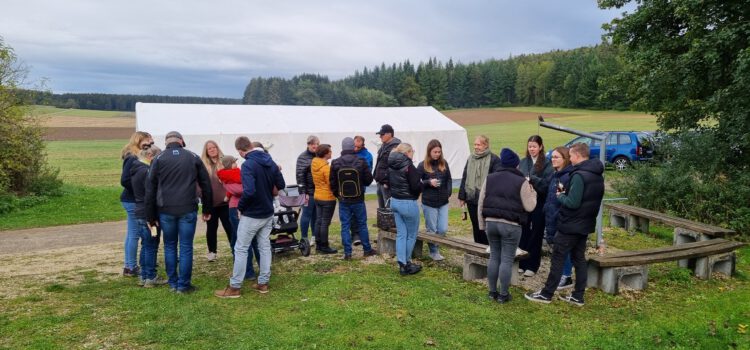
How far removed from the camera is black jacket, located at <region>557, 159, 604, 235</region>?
4438 mm

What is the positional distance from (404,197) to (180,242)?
244cm

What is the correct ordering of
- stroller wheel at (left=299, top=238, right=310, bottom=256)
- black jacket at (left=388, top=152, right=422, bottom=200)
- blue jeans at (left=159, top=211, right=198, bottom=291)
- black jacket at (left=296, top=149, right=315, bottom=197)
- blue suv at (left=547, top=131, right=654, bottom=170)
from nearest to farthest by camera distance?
blue jeans at (left=159, top=211, right=198, bottom=291) < black jacket at (left=388, top=152, right=422, bottom=200) < stroller wheel at (left=299, top=238, right=310, bottom=256) < black jacket at (left=296, top=149, right=315, bottom=197) < blue suv at (left=547, top=131, right=654, bottom=170)

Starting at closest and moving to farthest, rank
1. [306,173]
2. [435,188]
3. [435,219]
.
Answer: [435,188] → [435,219] → [306,173]

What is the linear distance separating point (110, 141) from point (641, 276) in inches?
1719

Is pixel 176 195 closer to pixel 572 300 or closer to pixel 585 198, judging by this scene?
pixel 585 198

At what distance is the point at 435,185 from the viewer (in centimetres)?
571

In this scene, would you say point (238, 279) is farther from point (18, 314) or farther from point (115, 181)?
point (115, 181)

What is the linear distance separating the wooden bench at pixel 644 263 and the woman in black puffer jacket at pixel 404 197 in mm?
1991

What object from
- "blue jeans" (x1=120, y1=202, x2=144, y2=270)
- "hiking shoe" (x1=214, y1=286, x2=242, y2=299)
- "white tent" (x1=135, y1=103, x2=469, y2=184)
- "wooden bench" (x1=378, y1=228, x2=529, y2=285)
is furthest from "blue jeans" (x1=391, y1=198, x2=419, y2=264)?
"white tent" (x1=135, y1=103, x2=469, y2=184)

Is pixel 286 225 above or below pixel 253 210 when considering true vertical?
below

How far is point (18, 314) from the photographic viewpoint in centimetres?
447

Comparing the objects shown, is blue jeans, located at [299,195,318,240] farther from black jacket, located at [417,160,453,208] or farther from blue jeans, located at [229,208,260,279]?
black jacket, located at [417,160,453,208]

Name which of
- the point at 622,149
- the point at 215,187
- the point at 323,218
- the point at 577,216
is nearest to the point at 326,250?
the point at 323,218

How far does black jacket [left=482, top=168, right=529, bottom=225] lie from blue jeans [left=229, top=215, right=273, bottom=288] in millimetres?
2262
